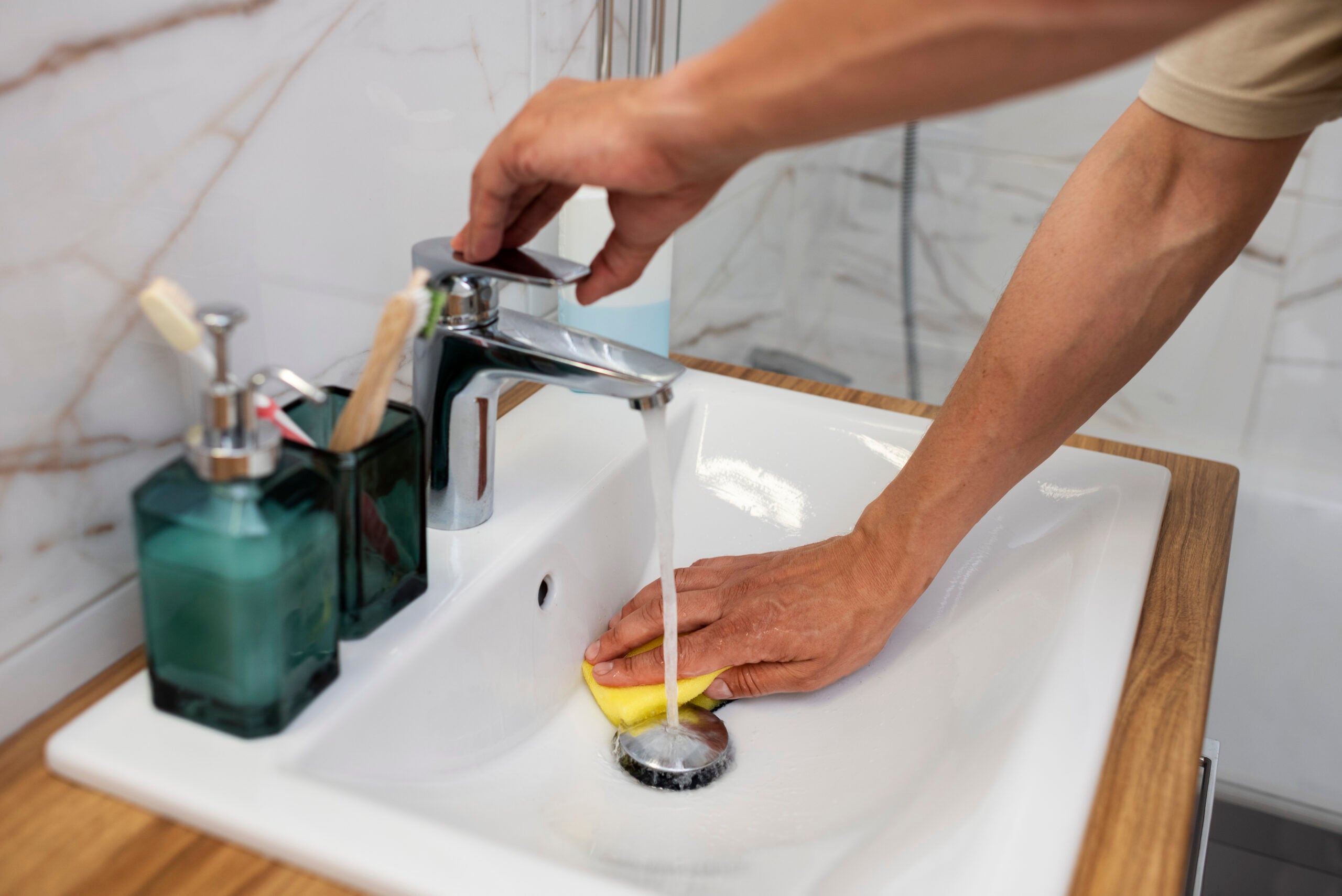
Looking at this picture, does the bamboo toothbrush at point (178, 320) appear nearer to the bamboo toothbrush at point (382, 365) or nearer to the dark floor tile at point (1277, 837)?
the bamboo toothbrush at point (382, 365)

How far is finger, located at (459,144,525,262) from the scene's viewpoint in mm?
508

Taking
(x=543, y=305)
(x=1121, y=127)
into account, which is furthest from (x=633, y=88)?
(x=543, y=305)

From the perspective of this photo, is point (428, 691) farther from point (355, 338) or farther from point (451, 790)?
point (355, 338)

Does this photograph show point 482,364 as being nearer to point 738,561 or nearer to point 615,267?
point 615,267

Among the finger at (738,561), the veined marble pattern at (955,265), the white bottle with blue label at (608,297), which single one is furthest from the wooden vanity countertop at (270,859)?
the veined marble pattern at (955,265)

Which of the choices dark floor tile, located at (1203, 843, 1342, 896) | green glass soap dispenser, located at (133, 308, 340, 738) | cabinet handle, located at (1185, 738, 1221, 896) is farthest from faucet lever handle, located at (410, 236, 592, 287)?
dark floor tile, located at (1203, 843, 1342, 896)

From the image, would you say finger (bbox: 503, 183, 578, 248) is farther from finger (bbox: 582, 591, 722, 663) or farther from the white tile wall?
the white tile wall

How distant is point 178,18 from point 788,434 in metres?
0.49

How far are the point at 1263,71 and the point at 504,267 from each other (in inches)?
15.2

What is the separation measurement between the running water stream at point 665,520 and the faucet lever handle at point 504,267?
0.27 feet

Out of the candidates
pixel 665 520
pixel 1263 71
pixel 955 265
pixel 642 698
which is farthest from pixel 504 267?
pixel 955 265

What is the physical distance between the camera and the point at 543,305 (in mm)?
888

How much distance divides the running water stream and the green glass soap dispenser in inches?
6.8

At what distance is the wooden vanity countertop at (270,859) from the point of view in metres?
0.41
